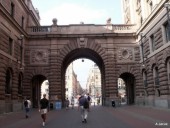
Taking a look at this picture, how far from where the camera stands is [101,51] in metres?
38.9

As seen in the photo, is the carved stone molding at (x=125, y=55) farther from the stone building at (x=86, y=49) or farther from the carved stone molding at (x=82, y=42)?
the carved stone molding at (x=82, y=42)

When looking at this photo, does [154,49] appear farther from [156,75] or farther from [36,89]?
[36,89]

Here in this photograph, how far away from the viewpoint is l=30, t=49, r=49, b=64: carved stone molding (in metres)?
38.5

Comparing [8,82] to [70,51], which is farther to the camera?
[70,51]

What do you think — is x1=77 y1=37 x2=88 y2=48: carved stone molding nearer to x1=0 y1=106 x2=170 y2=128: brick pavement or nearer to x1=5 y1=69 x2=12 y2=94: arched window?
x1=5 y1=69 x2=12 y2=94: arched window

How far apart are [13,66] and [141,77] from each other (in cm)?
1684

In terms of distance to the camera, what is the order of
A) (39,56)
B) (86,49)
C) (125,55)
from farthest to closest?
(86,49) → (125,55) → (39,56)

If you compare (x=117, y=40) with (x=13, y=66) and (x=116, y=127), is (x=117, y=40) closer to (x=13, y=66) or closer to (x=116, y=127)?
(x=13, y=66)

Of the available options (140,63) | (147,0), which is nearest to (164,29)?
(147,0)

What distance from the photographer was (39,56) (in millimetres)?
38812

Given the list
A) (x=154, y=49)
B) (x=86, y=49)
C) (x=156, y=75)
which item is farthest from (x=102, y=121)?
(x=86, y=49)

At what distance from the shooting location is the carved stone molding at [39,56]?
38.5 meters

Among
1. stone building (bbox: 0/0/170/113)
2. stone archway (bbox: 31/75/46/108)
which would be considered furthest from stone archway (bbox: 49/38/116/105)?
stone archway (bbox: 31/75/46/108)

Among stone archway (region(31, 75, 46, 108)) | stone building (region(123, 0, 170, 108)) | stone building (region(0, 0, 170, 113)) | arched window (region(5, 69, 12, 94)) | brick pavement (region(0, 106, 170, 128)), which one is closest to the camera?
brick pavement (region(0, 106, 170, 128))
